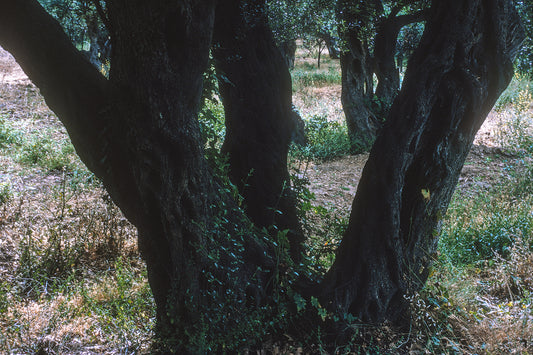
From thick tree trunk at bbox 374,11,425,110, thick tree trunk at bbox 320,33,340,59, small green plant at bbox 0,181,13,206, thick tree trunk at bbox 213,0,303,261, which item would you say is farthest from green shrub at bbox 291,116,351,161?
small green plant at bbox 0,181,13,206

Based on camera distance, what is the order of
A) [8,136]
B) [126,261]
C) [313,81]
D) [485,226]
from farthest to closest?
[313,81]
[8,136]
[485,226]
[126,261]

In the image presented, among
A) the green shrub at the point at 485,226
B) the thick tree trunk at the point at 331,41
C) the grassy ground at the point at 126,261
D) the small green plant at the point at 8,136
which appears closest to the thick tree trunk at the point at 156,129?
the grassy ground at the point at 126,261

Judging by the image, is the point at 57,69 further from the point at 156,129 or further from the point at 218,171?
the point at 218,171

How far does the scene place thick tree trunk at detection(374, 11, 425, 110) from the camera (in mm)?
10071

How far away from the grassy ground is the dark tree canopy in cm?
38

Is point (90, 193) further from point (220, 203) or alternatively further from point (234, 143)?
point (220, 203)

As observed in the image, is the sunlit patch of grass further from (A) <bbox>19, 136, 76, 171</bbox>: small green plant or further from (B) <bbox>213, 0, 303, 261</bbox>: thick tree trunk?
(A) <bbox>19, 136, 76, 171</bbox>: small green plant

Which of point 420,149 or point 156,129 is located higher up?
point 156,129

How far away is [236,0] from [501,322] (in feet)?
11.9

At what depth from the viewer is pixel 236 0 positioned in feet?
13.6

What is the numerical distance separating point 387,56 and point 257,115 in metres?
8.08

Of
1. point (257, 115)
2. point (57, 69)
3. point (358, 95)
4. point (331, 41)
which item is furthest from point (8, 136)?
point (358, 95)

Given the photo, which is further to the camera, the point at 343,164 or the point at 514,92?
the point at 514,92

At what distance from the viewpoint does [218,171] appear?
405cm
